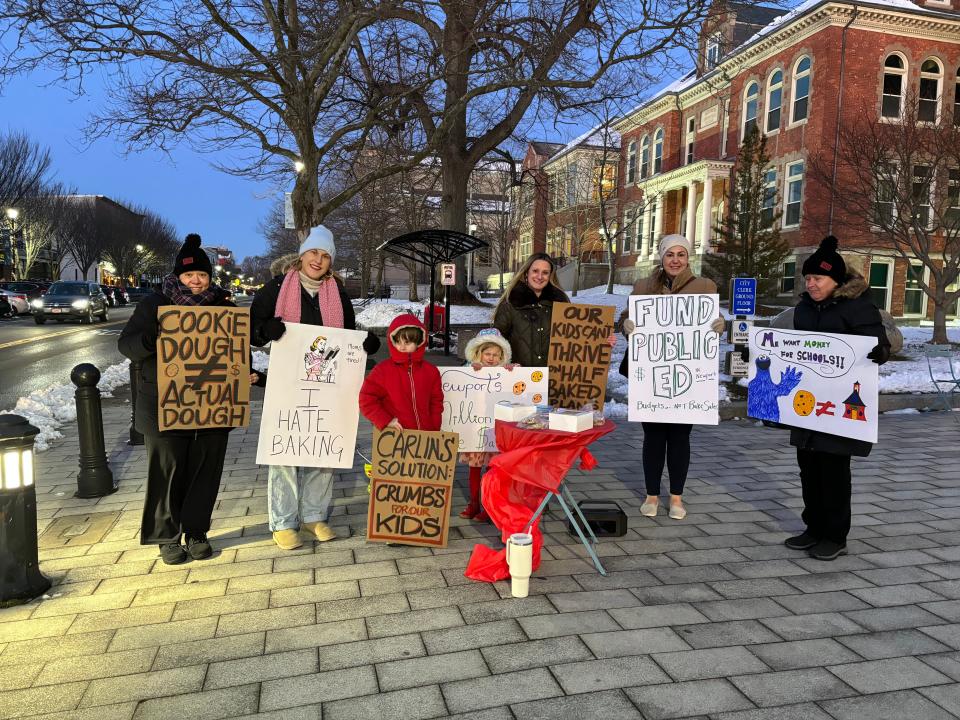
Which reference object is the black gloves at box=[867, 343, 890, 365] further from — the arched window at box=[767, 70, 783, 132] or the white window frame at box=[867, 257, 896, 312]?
the arched window at box=[767, 70, 783, 132]

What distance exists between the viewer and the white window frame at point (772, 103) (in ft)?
90.4

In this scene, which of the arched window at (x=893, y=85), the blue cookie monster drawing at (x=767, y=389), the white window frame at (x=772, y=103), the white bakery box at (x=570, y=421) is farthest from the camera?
the white window frame at (x=772, y=103)

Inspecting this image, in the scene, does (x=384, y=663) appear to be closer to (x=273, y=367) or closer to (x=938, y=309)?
(x=273, y=367)

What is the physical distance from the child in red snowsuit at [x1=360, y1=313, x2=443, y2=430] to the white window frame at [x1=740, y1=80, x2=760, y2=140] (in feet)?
96.6

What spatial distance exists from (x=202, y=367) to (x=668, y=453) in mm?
3542

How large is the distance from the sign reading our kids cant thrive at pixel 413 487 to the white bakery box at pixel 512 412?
0.38 metres

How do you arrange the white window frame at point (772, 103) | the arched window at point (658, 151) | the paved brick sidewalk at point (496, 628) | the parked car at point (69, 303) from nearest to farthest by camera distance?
the paved brick sidewalk at point (496, 628), the parked car at point (69, 303), the white window frame at point (772, 103), the arched window at point (658, 151)

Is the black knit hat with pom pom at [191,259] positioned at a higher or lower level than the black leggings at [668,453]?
higher

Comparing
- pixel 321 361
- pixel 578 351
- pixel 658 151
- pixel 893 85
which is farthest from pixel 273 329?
pixel 658 151

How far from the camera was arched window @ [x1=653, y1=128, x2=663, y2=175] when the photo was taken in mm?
37156

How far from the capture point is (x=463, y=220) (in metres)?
20.5

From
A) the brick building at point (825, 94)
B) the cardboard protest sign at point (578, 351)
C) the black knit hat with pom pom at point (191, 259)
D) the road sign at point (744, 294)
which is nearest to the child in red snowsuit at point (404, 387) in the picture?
the cardboard protest sign at point (578, 351)

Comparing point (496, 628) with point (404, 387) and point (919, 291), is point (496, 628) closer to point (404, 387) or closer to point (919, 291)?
point (404, 387)

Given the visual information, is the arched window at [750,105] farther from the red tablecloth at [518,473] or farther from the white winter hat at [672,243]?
the red tablecloth at [518,473]
